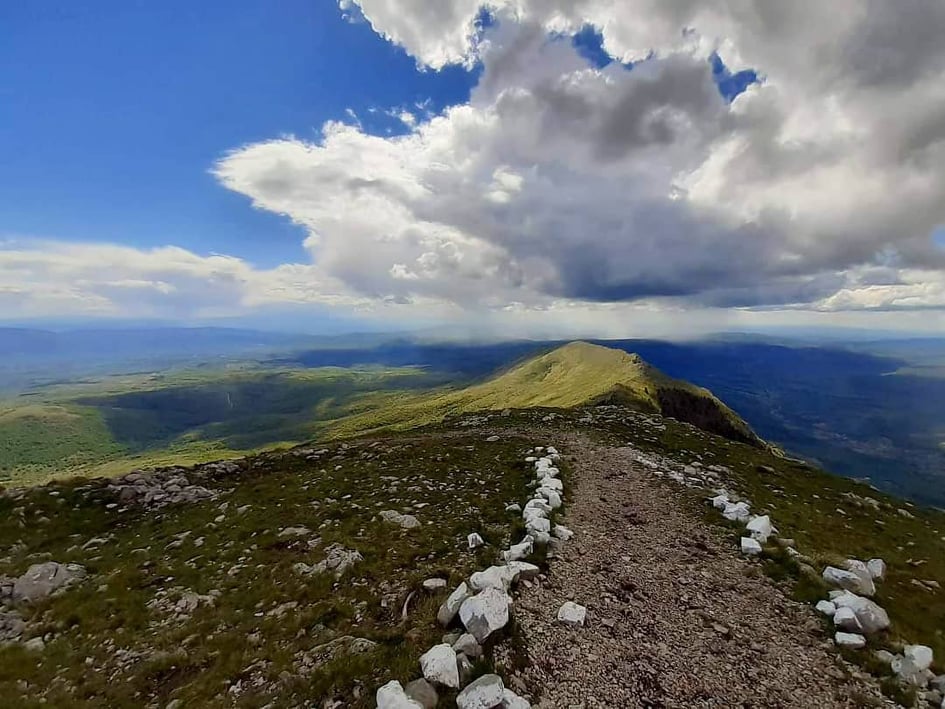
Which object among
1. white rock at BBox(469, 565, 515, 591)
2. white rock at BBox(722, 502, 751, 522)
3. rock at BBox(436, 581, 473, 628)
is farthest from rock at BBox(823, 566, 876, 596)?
rock at BBox(436, 581, 473, 628)

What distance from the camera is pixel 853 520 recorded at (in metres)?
23.5

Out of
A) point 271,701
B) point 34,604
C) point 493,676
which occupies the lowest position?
point 34,604

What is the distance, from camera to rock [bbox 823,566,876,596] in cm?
1452

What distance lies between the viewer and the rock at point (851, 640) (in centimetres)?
1191

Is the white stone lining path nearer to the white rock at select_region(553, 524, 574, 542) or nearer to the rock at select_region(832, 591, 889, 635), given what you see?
the white rock at select_region(553, 524, 574, 542)

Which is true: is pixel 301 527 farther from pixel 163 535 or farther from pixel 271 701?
pixel 271 701

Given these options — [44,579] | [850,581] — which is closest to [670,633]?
Answer: [850,581]

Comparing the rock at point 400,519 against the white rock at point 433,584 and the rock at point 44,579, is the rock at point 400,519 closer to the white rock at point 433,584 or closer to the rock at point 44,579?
the white rock at point 433,584

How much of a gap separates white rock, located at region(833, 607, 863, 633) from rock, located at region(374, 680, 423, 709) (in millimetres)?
11835

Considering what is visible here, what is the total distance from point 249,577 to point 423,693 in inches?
383

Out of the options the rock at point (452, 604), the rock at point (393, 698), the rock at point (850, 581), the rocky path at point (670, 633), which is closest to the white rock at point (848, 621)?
the rocky path at point (670, 633)

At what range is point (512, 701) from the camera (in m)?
9.52

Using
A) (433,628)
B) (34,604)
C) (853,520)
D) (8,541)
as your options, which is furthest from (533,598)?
(8,541)

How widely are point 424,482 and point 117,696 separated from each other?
15390 mm
